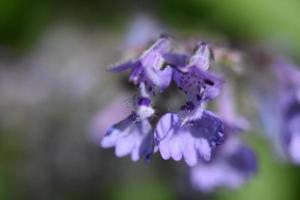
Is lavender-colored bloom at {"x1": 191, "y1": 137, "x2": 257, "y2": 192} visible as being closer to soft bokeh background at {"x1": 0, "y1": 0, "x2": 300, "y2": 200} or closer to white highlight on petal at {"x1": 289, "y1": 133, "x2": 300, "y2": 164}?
white highlight on petal at {"x1": 289, "y1": 133, "x2": 300, "y2": 164}

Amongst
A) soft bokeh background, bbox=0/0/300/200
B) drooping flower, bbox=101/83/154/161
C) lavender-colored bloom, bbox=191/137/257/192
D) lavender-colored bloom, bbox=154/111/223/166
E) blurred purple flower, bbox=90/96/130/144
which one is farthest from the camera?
soft bokeh background, bbox=0/0/300/200

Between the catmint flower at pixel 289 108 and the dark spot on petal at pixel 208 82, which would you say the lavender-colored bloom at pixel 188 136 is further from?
the catmint flower at pixel 289 108

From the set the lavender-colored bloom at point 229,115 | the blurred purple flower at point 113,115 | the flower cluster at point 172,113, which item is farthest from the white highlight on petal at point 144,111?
the blurred purple flower at point 113,115

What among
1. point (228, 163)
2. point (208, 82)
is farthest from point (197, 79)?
point (228, 163)

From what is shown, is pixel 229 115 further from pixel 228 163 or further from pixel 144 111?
pixel 144 111

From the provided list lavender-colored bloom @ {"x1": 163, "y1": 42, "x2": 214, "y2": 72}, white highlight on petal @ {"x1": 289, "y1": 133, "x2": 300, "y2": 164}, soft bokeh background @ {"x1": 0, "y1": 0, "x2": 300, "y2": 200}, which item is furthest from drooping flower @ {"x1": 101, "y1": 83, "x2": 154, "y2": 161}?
soft bokeh background @ {"x1": 0, "y1": 0, "x2": 300, "y2": 200}

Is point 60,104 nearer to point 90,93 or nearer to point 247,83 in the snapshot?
point 90,93

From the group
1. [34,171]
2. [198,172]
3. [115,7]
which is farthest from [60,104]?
[198,172]
